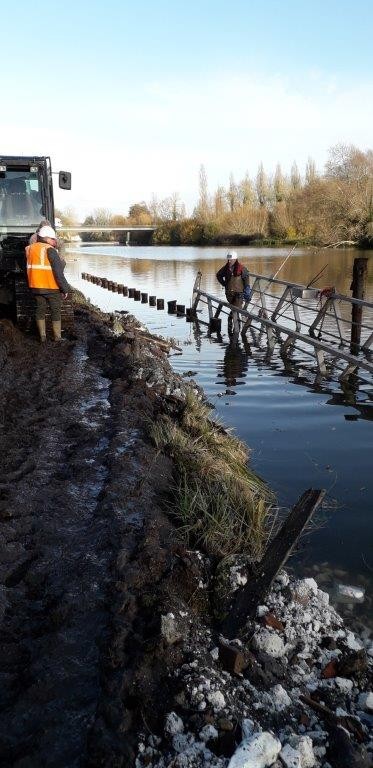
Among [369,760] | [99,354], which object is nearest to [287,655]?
[369,760]

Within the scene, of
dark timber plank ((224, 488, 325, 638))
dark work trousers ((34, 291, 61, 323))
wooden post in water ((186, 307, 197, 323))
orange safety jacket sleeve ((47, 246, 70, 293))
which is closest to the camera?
dark timber plank ((224, 488, 325, 638))

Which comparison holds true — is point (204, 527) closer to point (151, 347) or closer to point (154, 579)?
point (154, 579)

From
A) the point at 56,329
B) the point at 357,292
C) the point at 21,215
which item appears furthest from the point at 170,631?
the point at 21,215

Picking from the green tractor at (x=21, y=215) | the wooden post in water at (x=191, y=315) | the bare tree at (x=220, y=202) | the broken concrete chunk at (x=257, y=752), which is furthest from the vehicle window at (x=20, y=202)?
the bare tree at (x=220, y=202)

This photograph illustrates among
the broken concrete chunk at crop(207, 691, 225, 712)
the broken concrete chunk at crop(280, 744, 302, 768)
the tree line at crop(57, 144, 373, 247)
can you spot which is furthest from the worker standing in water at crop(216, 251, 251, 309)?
the tree line at crop(57, 144, 373, 247)

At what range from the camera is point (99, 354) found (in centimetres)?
1114

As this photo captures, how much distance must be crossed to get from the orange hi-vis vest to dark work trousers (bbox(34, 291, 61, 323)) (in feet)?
0.57

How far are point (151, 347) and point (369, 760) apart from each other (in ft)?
34.5

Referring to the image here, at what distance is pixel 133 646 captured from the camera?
10.6 feet

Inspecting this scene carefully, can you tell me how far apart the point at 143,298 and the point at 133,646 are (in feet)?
74.5

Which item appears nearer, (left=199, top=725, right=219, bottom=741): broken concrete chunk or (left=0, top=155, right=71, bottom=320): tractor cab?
(left=199, top=725, right=219, bottom=741): broken concrete chunk

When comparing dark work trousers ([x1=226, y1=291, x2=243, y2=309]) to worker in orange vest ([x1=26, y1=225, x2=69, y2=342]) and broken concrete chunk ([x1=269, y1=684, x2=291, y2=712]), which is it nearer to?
worker in orange vest ([x1=26, y1=225, x2=69, y2=342])

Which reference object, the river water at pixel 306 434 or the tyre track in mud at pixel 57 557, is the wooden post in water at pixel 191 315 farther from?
the tyre track in mud at pixel 57 557

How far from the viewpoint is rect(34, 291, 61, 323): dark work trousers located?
11328 mm
